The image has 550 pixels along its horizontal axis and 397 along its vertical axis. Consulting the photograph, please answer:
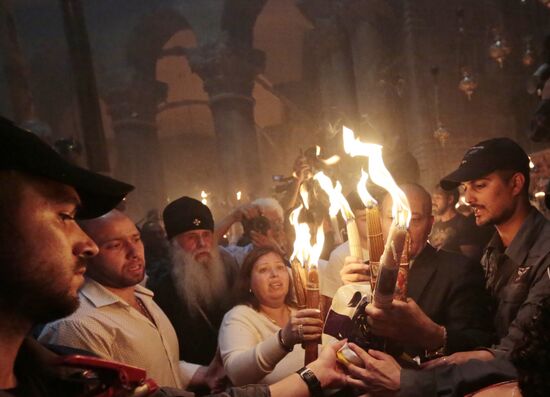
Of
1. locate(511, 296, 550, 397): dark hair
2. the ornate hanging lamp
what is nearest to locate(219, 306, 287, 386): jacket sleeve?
locate(511, 296, 550, 397): dark hair

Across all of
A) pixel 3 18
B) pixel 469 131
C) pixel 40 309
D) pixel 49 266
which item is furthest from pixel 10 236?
pixel 3 18

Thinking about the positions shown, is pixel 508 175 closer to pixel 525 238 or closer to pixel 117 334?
pixel 525 238

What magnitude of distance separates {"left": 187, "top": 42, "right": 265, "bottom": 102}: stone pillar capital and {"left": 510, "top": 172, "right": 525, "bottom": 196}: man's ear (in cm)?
1023

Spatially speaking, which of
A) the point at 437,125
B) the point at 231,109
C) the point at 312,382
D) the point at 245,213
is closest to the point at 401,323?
the point at 312,382

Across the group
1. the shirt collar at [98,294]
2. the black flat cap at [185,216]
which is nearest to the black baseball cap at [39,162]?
the shirt collar at [98,294]

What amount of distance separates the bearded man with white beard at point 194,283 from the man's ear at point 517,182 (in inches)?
88.2

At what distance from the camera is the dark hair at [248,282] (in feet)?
10.3

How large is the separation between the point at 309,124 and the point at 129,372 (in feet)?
55.6

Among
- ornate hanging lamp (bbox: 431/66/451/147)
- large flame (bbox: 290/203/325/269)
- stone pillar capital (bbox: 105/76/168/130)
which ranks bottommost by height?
large flame (bbox: 290/203/325/269)

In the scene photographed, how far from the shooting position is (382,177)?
65.3 inches

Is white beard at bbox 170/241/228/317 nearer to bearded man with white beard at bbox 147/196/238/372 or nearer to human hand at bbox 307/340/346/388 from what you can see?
bearded man with white beard at bbox 147/196/238/372

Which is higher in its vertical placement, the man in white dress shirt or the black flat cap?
the black flat cap

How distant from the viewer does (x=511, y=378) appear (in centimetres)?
182

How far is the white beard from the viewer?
3.87 m
